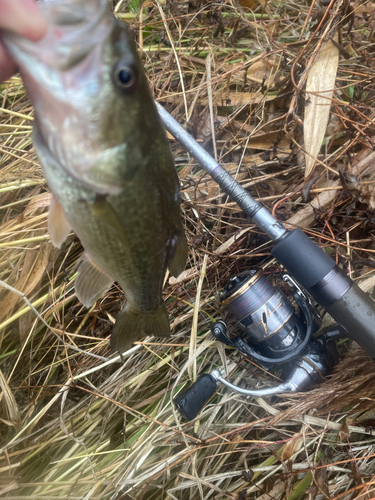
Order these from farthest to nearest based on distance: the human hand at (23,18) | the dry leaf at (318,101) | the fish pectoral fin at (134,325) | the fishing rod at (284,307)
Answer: the dry leaf at (318,101) → the fishing rod at (284,307) → the fish pectoral fin at (134,325) → the human hand at (23,18)

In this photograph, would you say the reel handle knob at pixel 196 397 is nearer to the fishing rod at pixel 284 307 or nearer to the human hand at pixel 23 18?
the fishing rod at pixel 284 307

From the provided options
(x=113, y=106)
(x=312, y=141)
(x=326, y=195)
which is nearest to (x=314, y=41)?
(x=312, y=141)

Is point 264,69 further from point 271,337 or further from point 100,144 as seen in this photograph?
point 100,144

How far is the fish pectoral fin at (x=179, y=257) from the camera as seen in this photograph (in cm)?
104

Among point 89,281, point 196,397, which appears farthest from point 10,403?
point 89,281

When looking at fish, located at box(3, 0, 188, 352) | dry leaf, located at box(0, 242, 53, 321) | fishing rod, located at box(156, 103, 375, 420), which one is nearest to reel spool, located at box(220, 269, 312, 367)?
fishing rod, located at box(156, 103, 375, 420)

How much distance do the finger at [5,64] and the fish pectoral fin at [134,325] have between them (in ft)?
2.36

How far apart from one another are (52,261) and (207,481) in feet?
4.93

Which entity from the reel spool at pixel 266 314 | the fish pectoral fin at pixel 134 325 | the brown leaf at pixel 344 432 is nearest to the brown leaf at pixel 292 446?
the brown leaf at pixel 344 432

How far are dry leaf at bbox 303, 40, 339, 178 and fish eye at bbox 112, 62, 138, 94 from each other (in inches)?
59.0

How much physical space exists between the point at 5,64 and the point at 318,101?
70.3 inches

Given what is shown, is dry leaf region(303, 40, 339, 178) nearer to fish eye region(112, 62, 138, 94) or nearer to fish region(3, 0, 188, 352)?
fish region(3, 0, 188, 352)

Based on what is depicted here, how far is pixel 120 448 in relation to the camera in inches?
79.3

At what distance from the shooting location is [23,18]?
652 millimetres
